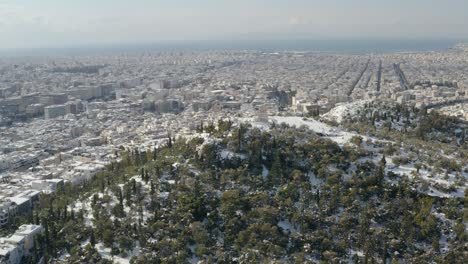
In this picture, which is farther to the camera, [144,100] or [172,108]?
[144,100]

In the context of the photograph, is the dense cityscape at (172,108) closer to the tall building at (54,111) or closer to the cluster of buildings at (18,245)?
the cluster of buildings at (18,245)

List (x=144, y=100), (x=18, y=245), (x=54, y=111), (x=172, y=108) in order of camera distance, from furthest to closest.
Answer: (x=144, y=100) < (x=172, y=108) < (x=54, y=111) < (x=18, y=245)

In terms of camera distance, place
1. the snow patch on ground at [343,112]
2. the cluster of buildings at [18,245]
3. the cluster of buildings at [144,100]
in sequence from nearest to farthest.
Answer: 1. the cluster of buildings at [18,245]
2. the snow patch on ground at [343,112]
3. the cluster of buildings at [144,100]

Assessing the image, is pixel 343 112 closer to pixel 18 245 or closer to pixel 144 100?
pixel 18 245

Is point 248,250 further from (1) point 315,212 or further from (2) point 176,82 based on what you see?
(2) point 176,82

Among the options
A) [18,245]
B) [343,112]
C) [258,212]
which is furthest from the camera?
[343,112]

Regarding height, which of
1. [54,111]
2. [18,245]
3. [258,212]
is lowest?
[54,111]

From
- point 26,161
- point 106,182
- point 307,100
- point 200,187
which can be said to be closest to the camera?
point 200,187

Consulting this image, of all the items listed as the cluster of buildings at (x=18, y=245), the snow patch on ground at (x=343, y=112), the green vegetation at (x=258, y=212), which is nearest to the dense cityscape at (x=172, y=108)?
the cluster of buildings at (x=18, y=245)

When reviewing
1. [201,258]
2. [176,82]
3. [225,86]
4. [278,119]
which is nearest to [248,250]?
[201,258]

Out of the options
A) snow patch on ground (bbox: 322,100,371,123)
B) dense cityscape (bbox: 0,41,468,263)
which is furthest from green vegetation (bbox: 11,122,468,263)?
snow patch on ground (bbox: 322,100,371,123)

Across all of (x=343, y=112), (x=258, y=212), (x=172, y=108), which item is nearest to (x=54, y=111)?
(x=172, y=108)
